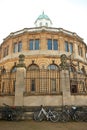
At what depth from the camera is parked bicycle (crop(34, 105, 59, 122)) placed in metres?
10.6

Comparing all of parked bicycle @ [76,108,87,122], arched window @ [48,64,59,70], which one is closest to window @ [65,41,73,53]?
arched window @ [48,64,59,70]

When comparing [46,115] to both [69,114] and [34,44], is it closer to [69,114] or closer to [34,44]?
[69,114]

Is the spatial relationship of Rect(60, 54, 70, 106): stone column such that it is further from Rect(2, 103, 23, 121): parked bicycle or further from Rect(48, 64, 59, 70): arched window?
Rect(48, 64, 59, 70): arched window

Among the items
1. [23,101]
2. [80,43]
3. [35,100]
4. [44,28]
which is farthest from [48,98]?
[80,43]

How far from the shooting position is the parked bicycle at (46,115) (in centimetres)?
1058

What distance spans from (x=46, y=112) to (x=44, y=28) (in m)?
20.5

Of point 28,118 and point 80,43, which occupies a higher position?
point 80,43

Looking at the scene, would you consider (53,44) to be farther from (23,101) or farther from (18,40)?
(23,101)

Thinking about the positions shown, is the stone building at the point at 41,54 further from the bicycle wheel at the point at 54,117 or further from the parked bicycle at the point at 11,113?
the bicycle wheel at the point at 54,117

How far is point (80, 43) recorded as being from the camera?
103 feet

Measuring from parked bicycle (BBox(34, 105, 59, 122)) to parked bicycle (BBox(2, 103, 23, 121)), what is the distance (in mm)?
1217

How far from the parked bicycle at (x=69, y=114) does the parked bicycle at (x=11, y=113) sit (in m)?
3.00

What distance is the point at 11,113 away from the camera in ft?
35.9


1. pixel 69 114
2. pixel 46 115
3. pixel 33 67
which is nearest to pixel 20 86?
pixel 46 115
